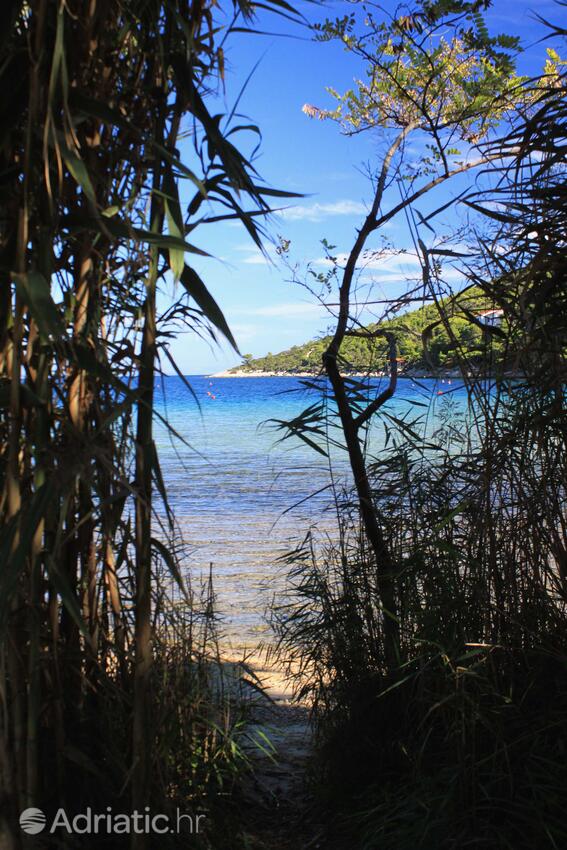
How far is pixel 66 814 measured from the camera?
1874 millimetres

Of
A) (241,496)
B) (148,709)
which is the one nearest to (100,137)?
(148,709)

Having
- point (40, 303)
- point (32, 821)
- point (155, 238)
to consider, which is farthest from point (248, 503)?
point (40, 303)

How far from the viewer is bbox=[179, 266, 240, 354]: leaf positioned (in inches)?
67.1

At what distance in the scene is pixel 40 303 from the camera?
1362 millimetres

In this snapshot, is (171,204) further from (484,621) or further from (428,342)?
(484,621)

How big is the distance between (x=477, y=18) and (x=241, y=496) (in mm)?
7905

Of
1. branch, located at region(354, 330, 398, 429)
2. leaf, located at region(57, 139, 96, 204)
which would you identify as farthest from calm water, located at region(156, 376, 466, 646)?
leaf, located at region(57, 139, 96, 204)

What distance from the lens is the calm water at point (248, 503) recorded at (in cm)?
402

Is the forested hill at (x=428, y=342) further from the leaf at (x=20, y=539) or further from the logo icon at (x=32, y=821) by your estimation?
the logo icon at (x=32, y=821)

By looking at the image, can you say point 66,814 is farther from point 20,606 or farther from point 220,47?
point 220,47

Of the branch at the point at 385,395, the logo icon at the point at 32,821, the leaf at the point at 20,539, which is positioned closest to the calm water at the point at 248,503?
the branch at the point at 385,395

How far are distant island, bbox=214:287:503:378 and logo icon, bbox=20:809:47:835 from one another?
1.16 metres

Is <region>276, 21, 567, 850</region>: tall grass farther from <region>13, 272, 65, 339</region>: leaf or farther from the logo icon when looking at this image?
<region>13, 272, 65, 339</region>: leaf

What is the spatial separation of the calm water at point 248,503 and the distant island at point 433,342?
0.42ft
